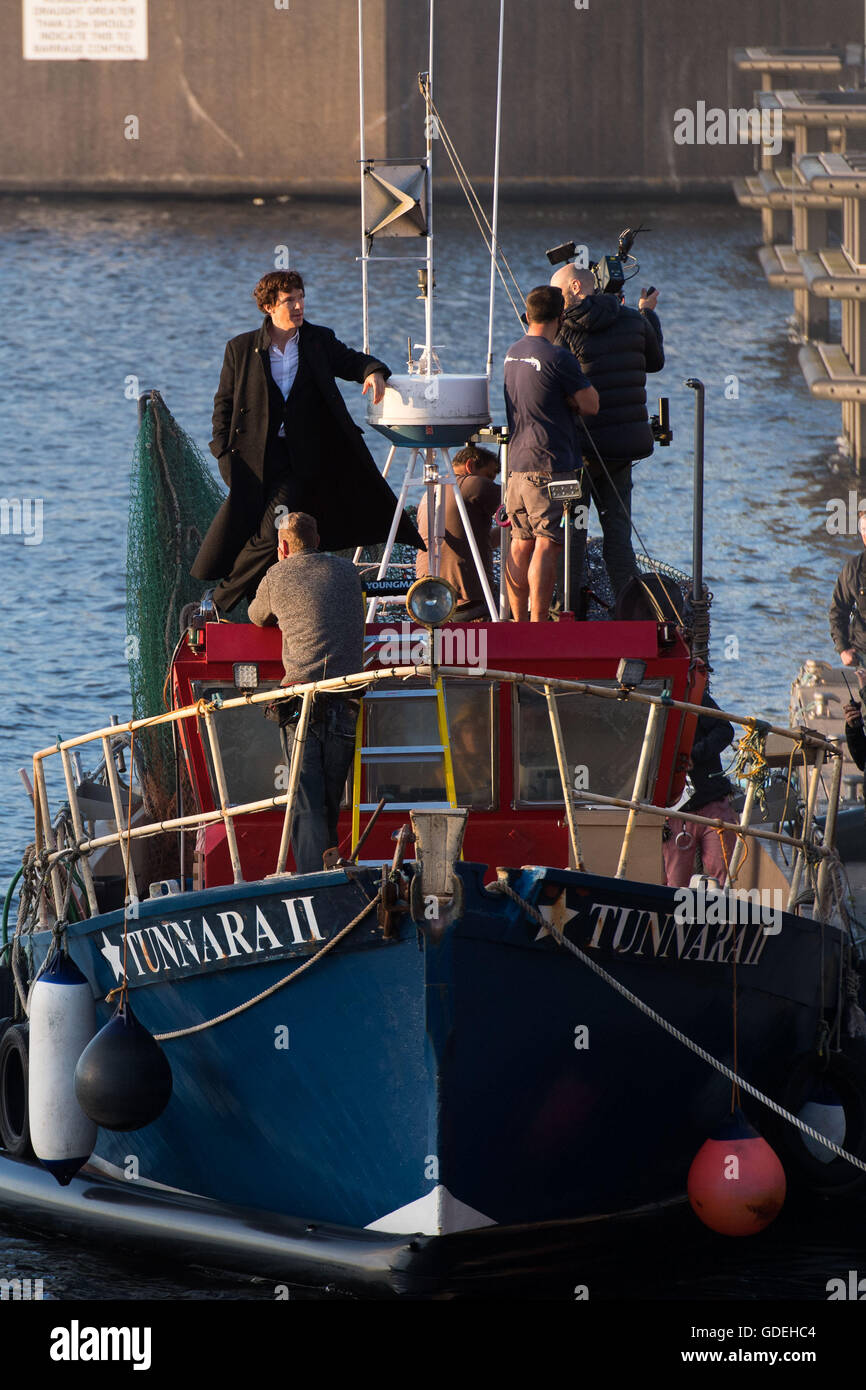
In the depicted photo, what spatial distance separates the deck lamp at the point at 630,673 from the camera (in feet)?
38.0

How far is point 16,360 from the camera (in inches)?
1929

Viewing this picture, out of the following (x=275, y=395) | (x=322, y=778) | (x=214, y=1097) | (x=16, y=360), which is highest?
(x=16, y=360)

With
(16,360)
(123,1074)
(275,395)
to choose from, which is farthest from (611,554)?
(16,360)

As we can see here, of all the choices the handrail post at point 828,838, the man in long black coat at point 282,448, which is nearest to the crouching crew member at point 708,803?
the handrail post at point 828,838

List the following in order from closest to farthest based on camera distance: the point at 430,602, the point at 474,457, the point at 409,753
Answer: the point at 430,602, the point at 409,753, the point at 474,457

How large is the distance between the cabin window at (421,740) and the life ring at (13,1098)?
9.14ft

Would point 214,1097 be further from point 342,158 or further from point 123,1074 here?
point 342,158

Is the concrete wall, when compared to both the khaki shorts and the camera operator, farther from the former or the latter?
the khaki shorts

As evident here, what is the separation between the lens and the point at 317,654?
1138 cm

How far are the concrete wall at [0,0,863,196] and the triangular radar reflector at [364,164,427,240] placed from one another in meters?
42.6

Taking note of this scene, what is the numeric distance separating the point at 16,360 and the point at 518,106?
51.7 ft
